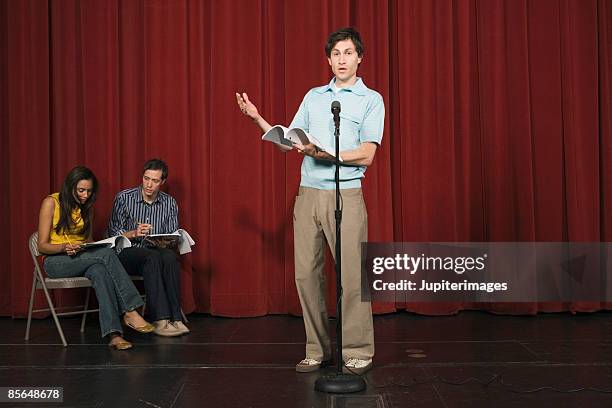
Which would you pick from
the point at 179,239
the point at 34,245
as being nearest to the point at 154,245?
the point at 179,239

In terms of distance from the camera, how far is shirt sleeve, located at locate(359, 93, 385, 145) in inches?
120

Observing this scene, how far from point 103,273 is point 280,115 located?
1.74 metres

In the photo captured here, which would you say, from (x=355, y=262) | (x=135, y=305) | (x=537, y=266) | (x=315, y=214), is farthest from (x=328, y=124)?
(x=537, y=266)

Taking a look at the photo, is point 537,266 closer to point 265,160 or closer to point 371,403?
point 265,160

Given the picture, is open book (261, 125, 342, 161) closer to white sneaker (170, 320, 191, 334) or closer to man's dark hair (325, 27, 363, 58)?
man's dark hair (325, 27, 363, 58)

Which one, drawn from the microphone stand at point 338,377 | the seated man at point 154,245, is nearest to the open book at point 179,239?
the seated man at point 154,245

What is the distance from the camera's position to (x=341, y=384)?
2.77 meters

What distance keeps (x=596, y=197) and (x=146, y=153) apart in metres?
3.26

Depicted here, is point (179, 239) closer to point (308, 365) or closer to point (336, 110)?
point (308, 365)

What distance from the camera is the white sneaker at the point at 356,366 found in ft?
10.0

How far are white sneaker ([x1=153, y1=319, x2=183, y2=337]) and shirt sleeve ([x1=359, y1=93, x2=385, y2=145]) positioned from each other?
1.80 m

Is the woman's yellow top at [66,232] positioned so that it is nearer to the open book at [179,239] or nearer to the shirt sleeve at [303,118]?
the open book at [179,239]

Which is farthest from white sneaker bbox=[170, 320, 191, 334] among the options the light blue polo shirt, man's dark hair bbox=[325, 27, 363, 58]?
man's dark hair bbox=[325, 27, 363, 58]

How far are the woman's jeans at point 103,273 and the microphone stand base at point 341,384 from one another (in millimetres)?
1527
